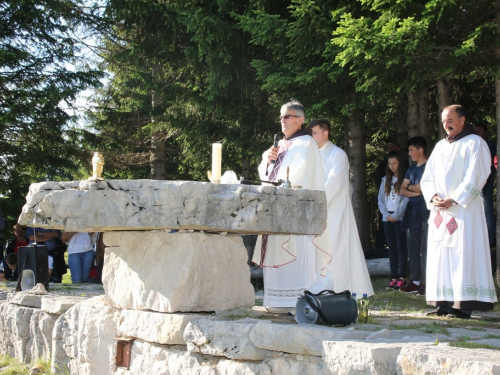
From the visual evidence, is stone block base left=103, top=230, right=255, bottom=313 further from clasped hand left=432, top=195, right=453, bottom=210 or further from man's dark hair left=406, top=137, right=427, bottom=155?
man's dark hair left=406, top=137, right=427, bottom=155

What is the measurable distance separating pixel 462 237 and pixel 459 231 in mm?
62

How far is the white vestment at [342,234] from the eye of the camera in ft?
23.3

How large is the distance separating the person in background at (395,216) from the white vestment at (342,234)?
2.23 metres

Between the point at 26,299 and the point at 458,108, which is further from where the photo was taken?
the point at 26,299

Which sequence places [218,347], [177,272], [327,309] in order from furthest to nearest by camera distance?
[177,272], [327,309], [218,347]

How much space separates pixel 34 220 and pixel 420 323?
120 inches

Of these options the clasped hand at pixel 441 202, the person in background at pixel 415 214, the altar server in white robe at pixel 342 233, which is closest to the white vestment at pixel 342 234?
the altar server in white robe at pixel 342 233

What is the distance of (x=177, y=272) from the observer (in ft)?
15.2

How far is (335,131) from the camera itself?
1182 centimetres

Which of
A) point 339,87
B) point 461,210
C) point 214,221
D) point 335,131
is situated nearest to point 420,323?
point 461,210

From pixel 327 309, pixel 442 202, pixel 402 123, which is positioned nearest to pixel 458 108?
pixel 442 202

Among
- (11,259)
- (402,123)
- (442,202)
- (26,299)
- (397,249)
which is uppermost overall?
(402,123)

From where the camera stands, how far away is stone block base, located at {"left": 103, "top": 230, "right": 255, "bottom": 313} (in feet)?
15.2

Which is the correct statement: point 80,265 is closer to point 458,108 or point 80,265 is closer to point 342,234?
point 342,234
